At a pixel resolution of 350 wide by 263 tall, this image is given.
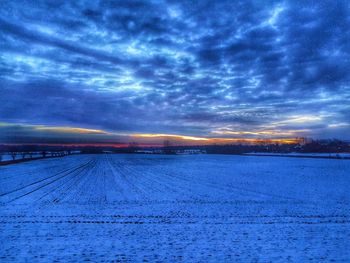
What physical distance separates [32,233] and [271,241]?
735 centimetres

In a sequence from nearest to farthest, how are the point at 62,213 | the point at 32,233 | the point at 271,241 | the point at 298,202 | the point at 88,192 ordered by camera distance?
1. the point at 271,241
2. the point at 32,233
3. the point at 62,213
4. the point at 298,202
5. the point at 88,192

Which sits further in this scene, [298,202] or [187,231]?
[298,202]

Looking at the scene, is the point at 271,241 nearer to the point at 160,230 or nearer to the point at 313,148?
the point at 160,230

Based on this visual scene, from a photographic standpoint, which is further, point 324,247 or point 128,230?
point 128,230

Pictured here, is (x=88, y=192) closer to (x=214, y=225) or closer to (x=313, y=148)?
(x=214, y=225)

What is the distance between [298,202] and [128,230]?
31.0 feet

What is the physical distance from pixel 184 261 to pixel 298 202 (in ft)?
32.8

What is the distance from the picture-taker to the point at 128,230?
31.7ft

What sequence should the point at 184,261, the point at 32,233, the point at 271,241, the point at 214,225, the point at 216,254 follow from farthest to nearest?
the point at 214,225 < the point at 32,233 < the point at 271,241 < the point at 216,254 < the point at 184,261

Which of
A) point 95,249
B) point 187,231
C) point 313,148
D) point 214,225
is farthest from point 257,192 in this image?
point 313,148

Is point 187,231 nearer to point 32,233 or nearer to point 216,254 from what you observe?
point 216,254

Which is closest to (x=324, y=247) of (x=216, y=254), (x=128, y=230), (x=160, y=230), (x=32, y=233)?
(x=216, y=254)

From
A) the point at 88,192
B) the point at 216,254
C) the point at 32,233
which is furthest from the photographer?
the point at 88,192

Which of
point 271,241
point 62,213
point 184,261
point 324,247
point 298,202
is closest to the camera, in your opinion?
point 184,261
